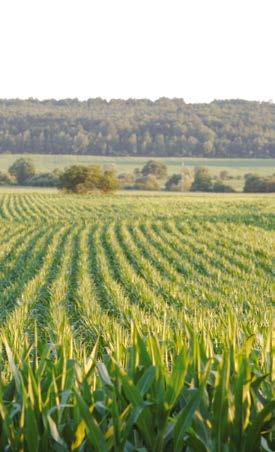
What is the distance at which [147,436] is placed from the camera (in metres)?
3.14

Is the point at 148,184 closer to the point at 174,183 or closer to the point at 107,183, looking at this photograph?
the point at 174,183

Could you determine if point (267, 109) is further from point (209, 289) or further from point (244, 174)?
point (209, 289)

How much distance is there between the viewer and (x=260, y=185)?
8919 centimetres

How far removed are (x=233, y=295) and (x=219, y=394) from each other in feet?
31.0

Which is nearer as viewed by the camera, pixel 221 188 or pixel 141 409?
pixel 141 409

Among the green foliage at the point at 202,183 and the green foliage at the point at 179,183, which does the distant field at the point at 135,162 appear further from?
the green foliage at the point at 179,183

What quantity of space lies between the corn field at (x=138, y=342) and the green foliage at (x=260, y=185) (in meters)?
62.4

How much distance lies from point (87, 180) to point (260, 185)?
2522 cm

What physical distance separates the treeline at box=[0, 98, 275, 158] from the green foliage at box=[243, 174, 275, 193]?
119 feet

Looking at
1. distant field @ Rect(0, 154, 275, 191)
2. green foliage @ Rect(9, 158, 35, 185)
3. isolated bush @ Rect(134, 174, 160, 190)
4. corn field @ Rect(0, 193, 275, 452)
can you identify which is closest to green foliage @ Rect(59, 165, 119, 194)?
isolated bush @ Rect(134, 174, 160, 190)

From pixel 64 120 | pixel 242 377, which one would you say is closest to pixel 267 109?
pixel 64 120

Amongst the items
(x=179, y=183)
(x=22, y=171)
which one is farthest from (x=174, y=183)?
(x=22, y=171)

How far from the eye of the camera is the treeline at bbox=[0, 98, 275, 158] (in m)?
127

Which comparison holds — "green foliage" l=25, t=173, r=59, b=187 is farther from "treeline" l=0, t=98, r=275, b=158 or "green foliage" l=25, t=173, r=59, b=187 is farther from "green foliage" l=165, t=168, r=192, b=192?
"treeline" l=0, t=98, r=275, b=158
